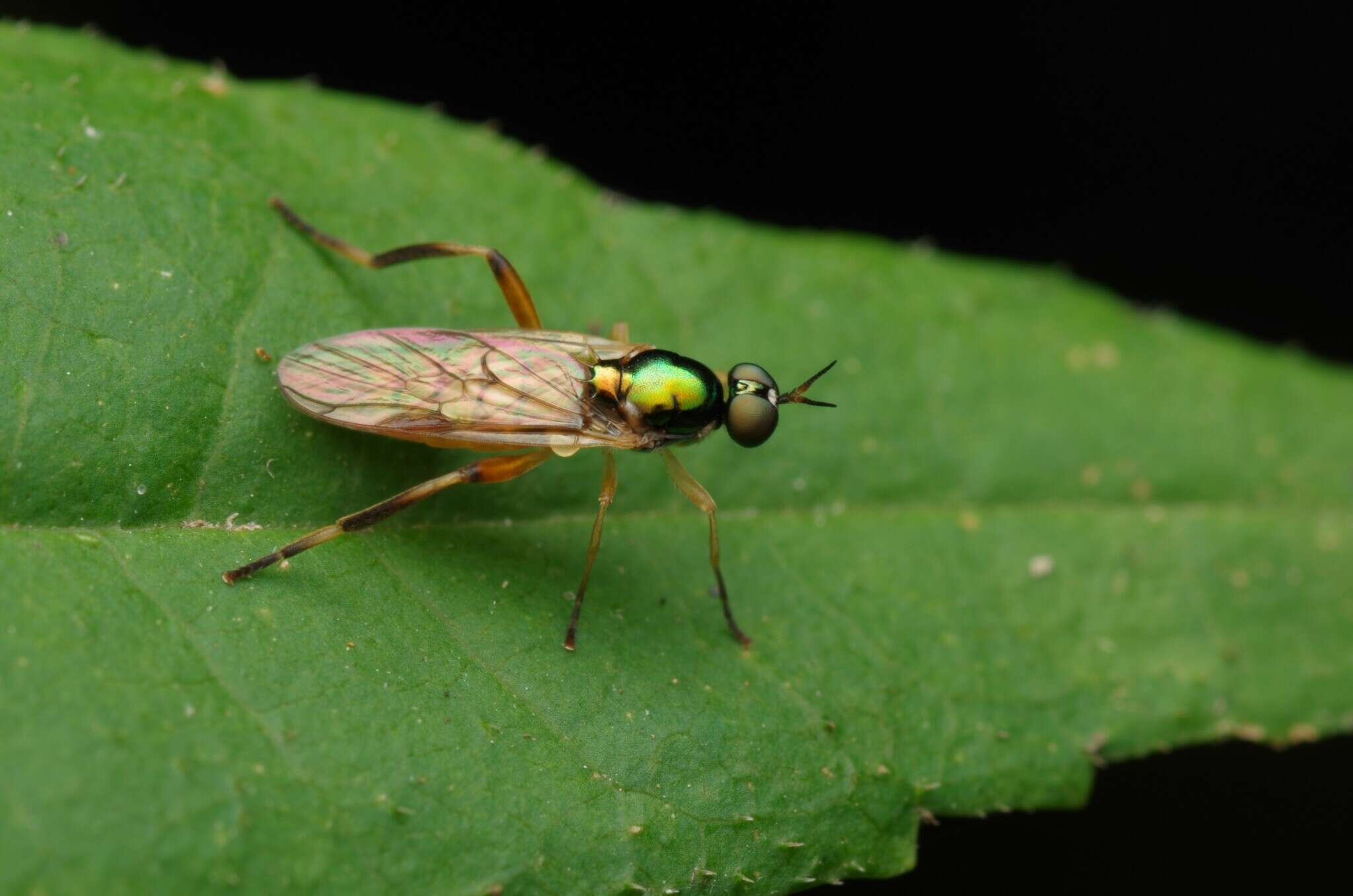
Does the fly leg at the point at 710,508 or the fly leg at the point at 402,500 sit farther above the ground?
the fly leg at the point at 402,500

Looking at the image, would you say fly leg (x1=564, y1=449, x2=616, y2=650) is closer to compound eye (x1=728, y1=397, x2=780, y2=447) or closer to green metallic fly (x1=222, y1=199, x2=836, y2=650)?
green metallic fly (x1=222, y1=199, x2=836, y2=650)

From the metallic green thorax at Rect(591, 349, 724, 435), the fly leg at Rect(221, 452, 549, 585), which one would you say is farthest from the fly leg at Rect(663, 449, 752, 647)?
the fly leg at Rect(221, 452, 549, 585)

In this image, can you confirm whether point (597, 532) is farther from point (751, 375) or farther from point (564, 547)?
point (751, 375)

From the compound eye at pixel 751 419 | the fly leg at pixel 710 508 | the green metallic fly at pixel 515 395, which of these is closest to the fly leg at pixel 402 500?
the green metallic fly at pixel 515 395

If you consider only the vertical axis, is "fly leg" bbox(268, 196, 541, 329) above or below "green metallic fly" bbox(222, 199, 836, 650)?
above

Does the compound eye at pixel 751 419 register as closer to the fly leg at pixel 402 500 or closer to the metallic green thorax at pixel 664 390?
the metallic green thorax at pixel 664 390

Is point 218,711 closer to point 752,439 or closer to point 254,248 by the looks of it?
point 254,248

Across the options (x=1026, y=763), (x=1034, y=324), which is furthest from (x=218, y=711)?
(x=1034, y=324)
